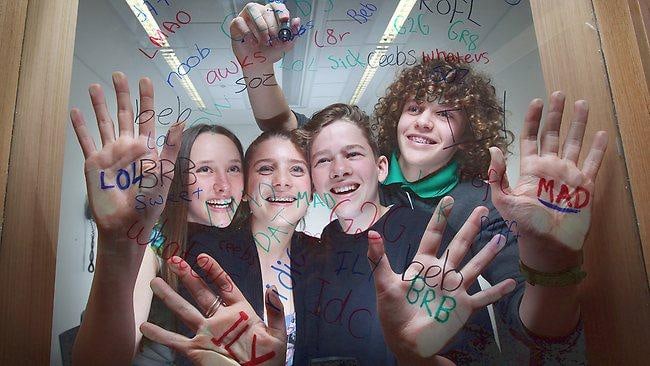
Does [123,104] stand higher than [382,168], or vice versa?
[123,104]

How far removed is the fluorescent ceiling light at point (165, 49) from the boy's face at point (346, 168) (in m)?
0.24

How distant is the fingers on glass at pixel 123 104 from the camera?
2.59ft

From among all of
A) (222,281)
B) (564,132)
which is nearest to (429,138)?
(564,132)

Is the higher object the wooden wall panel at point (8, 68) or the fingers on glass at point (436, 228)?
the wooden wall panel at point (8, 68)

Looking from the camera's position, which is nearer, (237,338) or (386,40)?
(237,338)

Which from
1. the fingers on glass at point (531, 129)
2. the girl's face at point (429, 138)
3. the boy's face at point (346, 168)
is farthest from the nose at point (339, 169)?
the fingers on glass at point (531, 129)

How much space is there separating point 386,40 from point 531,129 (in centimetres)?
32

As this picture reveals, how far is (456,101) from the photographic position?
0.86m

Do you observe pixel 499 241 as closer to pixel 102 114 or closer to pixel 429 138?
pixel 429 138

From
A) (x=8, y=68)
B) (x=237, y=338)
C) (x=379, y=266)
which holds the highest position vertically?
(x=8, y=68)

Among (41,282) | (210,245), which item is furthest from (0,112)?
(210,245)

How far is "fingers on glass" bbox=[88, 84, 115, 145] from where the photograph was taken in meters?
0.78

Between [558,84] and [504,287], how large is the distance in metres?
0.41

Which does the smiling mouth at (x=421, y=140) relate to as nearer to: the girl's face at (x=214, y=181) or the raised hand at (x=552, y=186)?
the raised hand at (x=552, y=186)
